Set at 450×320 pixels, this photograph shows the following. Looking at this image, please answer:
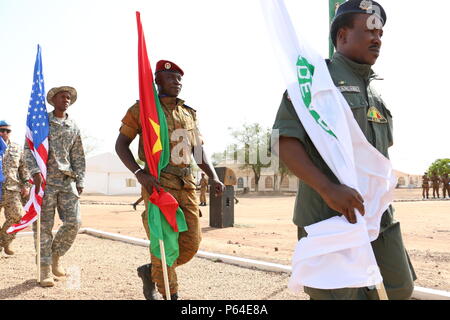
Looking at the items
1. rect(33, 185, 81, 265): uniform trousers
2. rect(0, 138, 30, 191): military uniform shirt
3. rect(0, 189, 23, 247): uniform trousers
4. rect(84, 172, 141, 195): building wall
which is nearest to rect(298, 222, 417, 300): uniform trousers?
rect(33, 185, 81, 265): uniform trousers

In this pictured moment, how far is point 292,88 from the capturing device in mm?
2047

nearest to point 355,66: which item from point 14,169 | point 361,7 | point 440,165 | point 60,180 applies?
point 361,7

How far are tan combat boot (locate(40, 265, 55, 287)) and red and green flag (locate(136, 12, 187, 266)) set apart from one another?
5.46ft

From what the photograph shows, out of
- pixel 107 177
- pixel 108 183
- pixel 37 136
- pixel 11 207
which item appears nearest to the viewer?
pixel 37 136

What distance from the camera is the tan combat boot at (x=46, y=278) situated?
177 inches

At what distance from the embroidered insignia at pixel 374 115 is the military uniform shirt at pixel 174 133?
1874 mm

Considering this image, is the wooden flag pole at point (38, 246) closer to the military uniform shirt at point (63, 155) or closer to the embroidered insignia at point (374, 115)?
the military uniform shirt at point (63, 155)

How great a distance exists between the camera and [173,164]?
365 cm

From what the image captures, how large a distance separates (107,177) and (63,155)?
150ft

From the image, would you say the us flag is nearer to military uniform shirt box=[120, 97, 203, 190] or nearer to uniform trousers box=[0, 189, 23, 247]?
military uniform shirt box=[120, 97, 203, 190]

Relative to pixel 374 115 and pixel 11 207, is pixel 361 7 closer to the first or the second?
pixel 374 115

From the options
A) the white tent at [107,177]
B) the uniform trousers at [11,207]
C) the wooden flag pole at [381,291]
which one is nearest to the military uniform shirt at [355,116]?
the wooden flag pole at [381,291]

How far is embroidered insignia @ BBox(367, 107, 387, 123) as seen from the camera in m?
2.15
